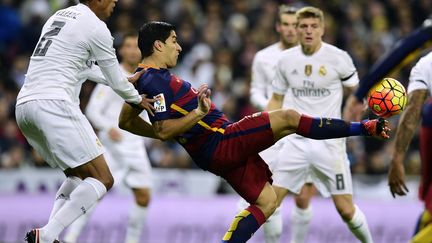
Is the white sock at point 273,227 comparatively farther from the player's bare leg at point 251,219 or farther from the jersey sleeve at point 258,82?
the jersey sleeve at point 258,82

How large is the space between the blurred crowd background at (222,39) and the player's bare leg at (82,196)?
6.13 meters

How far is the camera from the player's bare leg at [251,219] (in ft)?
24.2

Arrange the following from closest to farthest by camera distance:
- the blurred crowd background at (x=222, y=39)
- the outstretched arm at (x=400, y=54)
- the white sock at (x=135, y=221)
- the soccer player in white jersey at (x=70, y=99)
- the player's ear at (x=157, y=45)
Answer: the outstretched arm at (x=400, y=54)
the soccer player in white jersey at (x=70, y=99)
the player's ear at (x=157, y=45)
the white sock at (x=135, y=221)
the blurred crowd background at (x=222, y=39)

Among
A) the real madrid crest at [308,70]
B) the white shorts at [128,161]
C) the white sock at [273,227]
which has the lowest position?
the white shorts at [128,161]

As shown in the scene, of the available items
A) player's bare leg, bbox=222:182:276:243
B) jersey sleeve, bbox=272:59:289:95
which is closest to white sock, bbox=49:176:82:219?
player's bare leg, bbox=222:182:276:243

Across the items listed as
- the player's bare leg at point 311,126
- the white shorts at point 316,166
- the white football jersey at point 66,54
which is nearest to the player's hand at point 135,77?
the white football jersey at point 66,54

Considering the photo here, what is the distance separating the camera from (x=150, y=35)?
757 cm

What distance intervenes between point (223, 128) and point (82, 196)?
129cm

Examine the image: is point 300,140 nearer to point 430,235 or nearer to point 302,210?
point 302,210

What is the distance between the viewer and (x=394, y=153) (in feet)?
24.3

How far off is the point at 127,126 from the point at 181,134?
2.03ft

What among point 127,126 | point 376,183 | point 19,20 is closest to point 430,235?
point 127,126

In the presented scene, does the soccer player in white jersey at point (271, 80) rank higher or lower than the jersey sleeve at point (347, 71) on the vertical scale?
lower

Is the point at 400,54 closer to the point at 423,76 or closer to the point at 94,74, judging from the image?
the point at 423,76
